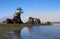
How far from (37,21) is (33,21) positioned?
2.56 m

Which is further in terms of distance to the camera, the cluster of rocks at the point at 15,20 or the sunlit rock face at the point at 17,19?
the sunlit rock face at the point at 17,19

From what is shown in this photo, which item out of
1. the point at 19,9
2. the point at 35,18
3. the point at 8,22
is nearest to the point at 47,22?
the point at 35,18

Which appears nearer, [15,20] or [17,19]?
[15,20]

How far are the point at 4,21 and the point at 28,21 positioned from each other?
38.1ft

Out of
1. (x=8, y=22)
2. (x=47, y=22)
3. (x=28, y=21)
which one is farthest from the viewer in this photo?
(x=47, y=22)

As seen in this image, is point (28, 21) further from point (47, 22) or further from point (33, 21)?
point (47, 22)

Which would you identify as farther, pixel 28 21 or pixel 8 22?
pixel 28 21

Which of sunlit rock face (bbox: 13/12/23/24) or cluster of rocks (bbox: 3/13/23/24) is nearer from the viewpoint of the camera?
cluster of rocks (bbox: 3/13/23/24)

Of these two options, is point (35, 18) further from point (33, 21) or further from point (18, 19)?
point (18, 19)

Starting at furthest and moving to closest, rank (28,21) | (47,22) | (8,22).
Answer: (47,22) → (28,21) → (8,22)

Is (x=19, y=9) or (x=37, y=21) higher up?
(x=19, y=9)

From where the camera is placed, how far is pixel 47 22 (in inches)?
3457

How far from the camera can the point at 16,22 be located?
242ft

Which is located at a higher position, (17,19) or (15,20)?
(17,19)
